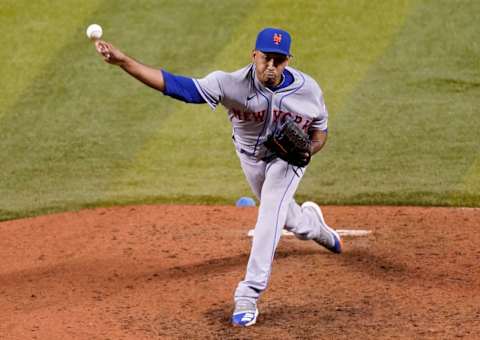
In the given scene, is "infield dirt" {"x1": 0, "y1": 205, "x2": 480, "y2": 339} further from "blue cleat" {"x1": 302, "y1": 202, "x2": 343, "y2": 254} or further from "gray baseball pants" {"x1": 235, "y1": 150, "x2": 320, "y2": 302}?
"gray baseball pants" {"x1": 235, "y1": 150, "x2": 320, "y2": 302}

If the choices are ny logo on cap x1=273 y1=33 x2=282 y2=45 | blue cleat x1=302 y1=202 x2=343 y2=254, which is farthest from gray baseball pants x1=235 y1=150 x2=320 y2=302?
ny logo on cap x1=273 y1=33 x2=282 y2=45

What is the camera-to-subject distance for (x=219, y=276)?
7422 mm

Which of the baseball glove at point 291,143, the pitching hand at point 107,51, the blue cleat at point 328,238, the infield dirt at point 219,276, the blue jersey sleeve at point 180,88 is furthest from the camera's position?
the blue cleat at point 328,238

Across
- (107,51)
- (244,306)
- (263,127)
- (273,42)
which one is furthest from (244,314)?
(107,51)

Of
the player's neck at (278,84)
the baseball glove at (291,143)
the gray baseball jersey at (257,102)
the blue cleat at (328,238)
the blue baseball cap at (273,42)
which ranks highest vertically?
the blue baseball cap at (273,42)

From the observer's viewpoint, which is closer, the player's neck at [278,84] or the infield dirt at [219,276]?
the infield dirt at [219,276]

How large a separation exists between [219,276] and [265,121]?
1.32 meters

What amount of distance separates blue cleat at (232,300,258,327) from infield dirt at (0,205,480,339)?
0.22 feet

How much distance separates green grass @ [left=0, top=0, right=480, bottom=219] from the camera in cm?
975

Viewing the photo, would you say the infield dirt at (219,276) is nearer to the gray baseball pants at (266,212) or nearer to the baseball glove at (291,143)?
the gray baseball pants at (266,212)

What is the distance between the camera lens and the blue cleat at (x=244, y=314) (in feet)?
20.9

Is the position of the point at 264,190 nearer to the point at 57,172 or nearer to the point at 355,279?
the point at 355,279

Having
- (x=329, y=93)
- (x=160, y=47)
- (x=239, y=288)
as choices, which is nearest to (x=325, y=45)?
(x=329, y=93)

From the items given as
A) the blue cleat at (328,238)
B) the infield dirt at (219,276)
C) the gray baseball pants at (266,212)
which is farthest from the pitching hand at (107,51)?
Answer: the blue cleat at (328,238)
